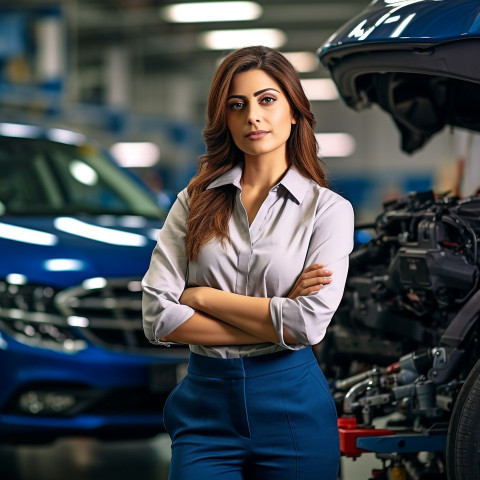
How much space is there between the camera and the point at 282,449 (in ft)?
8.54

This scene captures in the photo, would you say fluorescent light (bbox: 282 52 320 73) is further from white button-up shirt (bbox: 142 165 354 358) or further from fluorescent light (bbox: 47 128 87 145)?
white button-up shirt (bbox: 142 165 354 358)

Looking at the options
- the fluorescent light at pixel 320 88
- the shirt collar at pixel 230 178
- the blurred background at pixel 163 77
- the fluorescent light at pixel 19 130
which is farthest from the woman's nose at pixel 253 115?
the fluorescent light at pixel 320 88

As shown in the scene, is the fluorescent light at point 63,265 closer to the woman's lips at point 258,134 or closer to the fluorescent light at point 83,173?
the fluorescent light at point 83,173

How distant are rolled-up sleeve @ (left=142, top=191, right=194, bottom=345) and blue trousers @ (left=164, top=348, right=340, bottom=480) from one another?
142 millimetres

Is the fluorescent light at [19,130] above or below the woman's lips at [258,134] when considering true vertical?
above

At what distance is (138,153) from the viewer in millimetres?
31969

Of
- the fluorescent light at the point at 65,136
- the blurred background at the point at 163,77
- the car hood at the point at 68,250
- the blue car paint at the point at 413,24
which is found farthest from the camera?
the blurred background at the point at 163,77

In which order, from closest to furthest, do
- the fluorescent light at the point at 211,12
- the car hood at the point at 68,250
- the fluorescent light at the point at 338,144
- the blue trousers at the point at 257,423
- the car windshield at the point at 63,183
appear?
the blue trousers at the point at 257,423, the car hood at the point at 68,250, the car windshield at the point at 63,183, the fluorescent light at the point at 211,12, the fluorescent light at the point at 338,144

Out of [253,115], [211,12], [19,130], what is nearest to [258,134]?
[253,115]

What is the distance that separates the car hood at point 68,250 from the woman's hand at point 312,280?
243cm

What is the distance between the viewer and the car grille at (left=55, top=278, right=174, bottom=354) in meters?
4.89

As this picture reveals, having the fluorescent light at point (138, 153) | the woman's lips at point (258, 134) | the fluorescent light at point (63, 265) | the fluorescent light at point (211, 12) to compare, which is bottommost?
the fluorescent light at point (63, 265)

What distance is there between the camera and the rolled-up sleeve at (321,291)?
102 inches

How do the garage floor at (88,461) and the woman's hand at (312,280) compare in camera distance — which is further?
the garage floor at (88,461)
